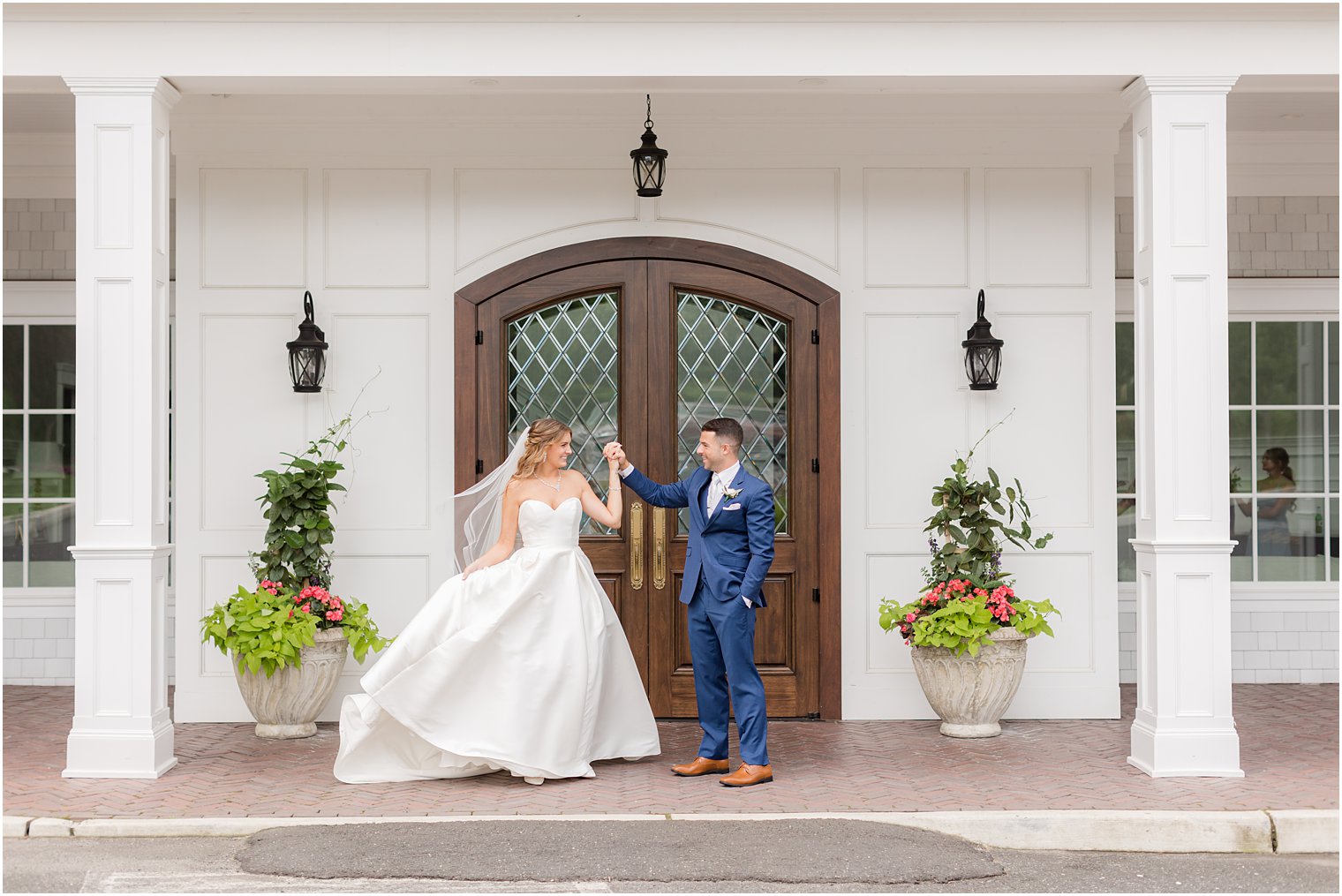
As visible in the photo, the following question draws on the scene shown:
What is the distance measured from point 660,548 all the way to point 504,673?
Answer: 176 centimetres

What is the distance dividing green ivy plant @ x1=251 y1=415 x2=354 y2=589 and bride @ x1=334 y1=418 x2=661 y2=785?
1.34 m

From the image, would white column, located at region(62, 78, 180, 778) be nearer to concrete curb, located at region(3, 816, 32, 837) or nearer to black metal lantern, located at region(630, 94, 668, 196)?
concrete curb, located at region(3, 816, 32, 837)

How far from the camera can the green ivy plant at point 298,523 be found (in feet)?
23.9

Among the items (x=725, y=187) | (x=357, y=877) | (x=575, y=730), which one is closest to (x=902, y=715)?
(x=575, y=730)

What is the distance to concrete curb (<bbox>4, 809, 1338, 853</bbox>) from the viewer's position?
5289 mm

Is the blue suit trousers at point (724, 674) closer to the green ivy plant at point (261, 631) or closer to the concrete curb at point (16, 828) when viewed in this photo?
the green ivy plant at point (261, 631)

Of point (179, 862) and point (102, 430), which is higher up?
point (102, 430)

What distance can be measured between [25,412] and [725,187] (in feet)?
16.5

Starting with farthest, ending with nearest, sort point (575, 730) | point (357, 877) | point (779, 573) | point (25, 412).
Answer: point (25, 412), point (779, 573), point (575, 730), point (357, 877)

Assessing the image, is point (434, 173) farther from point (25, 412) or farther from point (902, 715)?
point (902, 715)

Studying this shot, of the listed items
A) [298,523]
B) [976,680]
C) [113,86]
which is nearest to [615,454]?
[298,523]

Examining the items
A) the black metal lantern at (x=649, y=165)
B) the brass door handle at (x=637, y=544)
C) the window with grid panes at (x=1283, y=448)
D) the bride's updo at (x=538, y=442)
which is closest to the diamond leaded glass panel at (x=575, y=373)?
the brass door handle at (x=637, y=544)

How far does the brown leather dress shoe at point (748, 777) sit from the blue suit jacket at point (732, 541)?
0.77m

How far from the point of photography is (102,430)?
6.27 meters
